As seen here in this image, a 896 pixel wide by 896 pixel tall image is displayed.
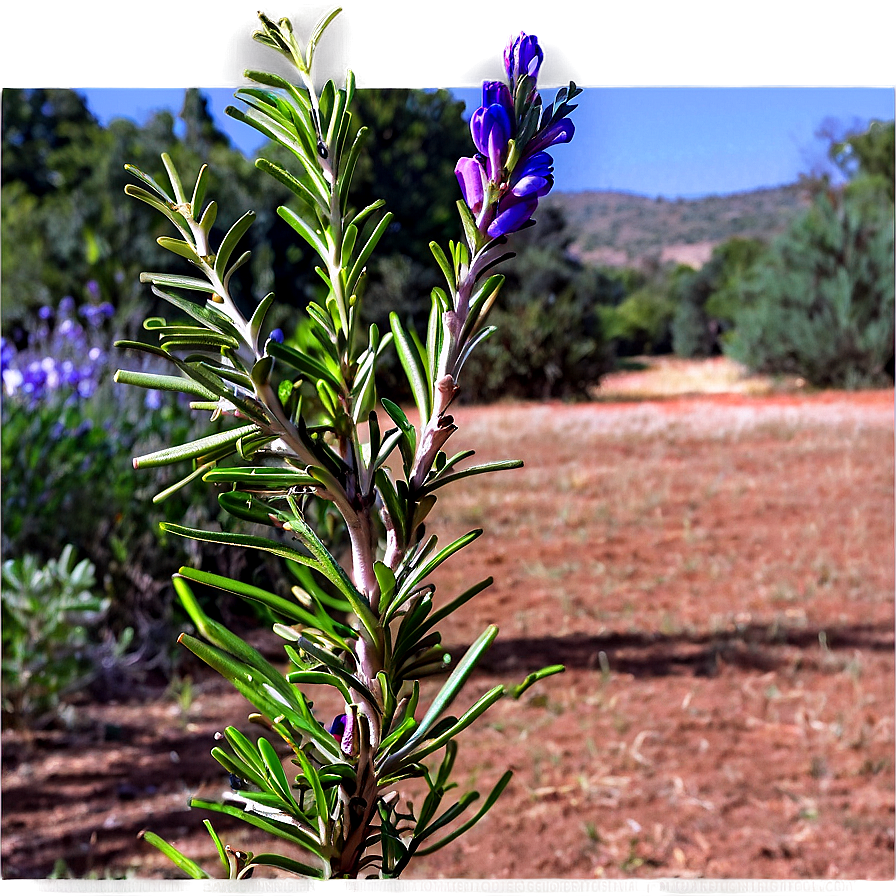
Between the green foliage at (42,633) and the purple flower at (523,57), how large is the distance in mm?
1349

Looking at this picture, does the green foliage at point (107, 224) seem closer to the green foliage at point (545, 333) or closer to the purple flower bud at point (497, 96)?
the green foliage at point (545, 333)

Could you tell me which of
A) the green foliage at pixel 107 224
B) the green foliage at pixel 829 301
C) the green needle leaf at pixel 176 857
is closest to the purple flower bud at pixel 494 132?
the green needle leaf at pixel 176 857

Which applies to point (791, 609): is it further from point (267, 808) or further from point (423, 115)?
point (423, 115)

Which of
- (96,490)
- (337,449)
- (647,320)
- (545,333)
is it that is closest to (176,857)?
(337,449)

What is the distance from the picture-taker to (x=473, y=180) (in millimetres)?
281

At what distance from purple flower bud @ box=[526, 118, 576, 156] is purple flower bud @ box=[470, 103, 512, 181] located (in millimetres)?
16

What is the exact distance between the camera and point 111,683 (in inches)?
75.0

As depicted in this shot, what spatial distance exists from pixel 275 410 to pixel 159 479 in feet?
6.25

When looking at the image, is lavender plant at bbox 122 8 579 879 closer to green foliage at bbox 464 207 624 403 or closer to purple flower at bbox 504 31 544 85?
purple flower at bbox 504 31 544 85

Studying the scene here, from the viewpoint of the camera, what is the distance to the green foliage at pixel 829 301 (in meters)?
6.49

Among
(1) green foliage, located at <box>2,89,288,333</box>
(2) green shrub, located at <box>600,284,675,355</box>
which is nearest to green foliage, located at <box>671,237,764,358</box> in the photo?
(2) green shrub, located at <box>600,284,675,355</box>

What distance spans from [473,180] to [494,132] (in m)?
0.02

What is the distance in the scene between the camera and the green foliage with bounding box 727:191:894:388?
6.49 meters

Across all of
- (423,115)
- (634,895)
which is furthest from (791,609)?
(423,115)
